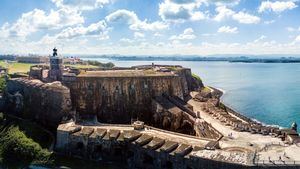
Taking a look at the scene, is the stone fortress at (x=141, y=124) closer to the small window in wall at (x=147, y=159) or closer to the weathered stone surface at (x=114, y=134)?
the weathered stone surface at (x=114, y=134)

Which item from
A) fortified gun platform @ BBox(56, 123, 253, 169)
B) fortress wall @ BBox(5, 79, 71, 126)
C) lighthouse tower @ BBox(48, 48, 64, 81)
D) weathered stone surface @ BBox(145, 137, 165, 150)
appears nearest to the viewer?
fortified gun platform @ BBox(56, 123, 253, 169)

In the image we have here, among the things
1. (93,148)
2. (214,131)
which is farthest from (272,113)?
(93,148)

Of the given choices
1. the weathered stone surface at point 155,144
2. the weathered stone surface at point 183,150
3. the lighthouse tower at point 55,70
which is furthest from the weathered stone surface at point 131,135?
the lighthouse tower at point 55,70

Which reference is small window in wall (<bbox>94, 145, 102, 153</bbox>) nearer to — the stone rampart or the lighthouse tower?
the stone rampart

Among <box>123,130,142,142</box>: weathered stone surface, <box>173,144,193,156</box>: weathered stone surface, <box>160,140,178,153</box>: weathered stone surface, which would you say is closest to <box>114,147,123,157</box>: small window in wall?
<box>123,130,142,142</box>: weathered stone surface

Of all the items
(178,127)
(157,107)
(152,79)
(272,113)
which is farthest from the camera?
(272,113)

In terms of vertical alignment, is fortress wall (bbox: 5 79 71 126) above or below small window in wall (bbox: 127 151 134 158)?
above

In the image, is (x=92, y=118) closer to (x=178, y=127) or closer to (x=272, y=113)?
(x=178, y=127)
